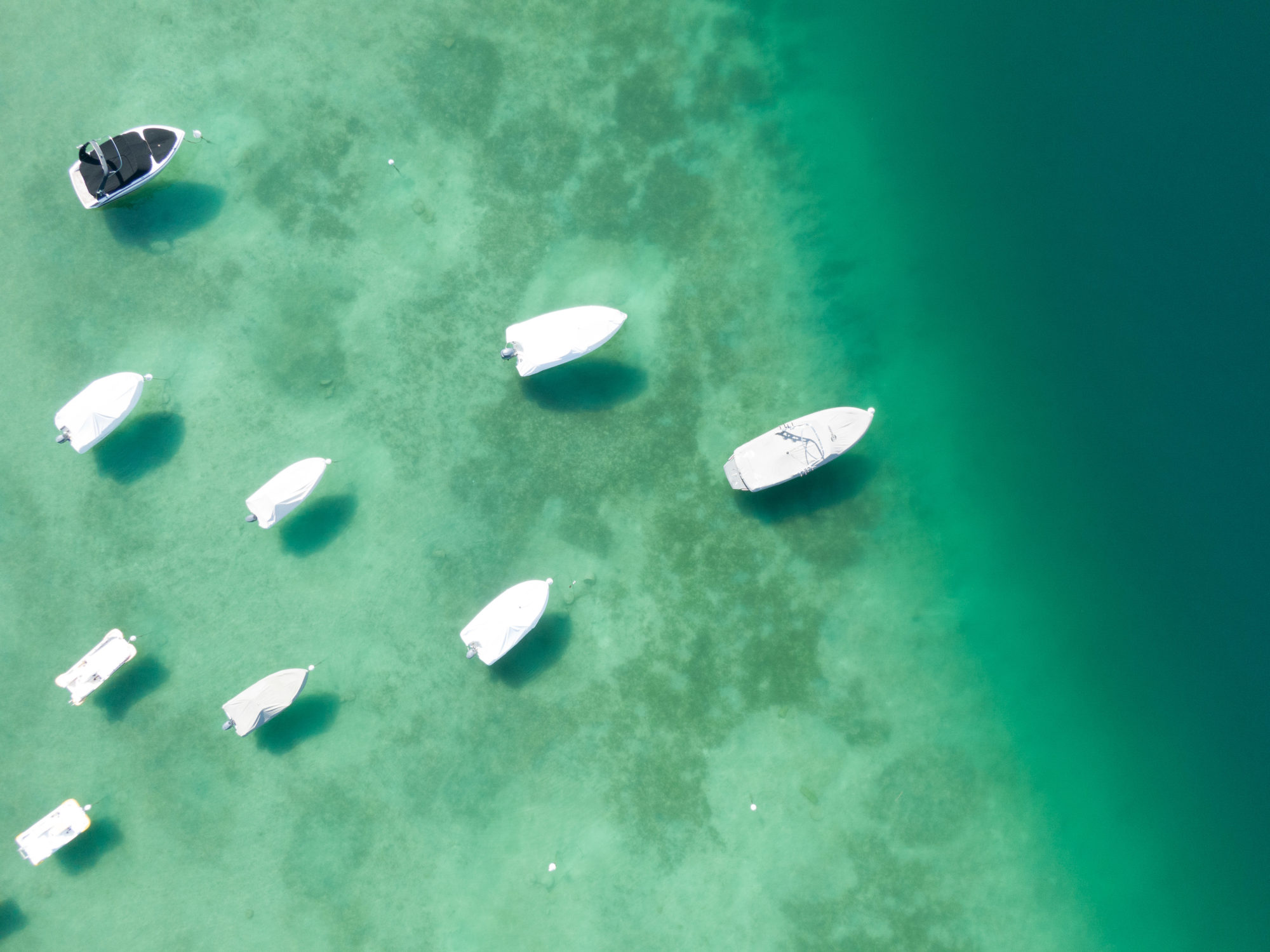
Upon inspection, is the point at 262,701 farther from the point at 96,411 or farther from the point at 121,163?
the point at 121,163

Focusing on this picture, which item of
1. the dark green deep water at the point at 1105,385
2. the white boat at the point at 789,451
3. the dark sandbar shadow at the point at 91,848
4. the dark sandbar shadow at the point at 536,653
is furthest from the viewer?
the dark green deep water at the point at 1105,385

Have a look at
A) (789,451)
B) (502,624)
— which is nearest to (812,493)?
(789,451)

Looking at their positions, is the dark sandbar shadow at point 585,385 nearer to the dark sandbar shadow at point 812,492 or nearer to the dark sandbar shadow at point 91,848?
the dark sandbar shadow at point 812,492

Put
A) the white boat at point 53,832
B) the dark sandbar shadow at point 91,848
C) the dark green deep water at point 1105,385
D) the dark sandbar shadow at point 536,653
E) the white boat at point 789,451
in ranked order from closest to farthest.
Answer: the white boat at point 53,832, the white boat at point 789,451, the dark sandbar shadow at point 91,848, the dark sandbar shadow at point 536,653, the dark green deep water at point 1105,385

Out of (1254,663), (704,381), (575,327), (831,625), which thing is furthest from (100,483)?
(1254,663)

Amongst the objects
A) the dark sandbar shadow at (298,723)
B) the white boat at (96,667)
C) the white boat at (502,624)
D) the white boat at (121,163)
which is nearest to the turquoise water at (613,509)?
the dark sandbar shadow at (298,723)
